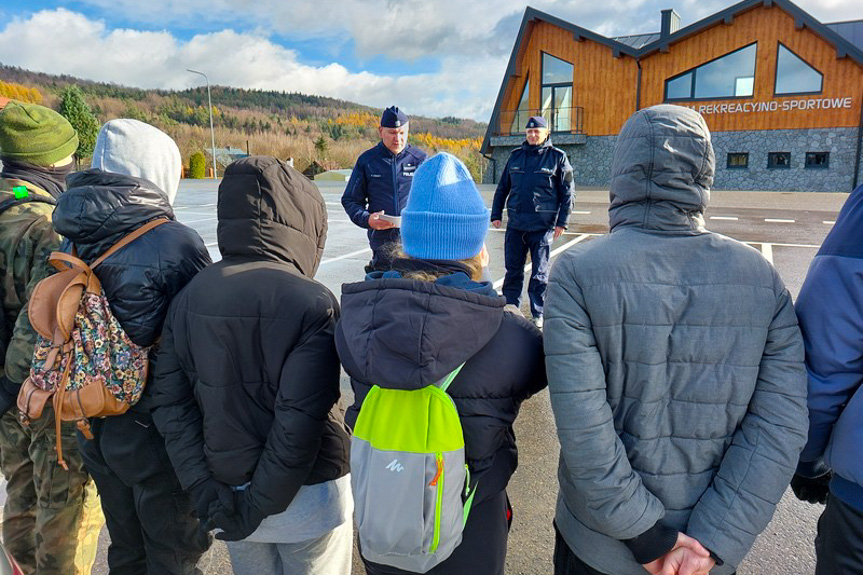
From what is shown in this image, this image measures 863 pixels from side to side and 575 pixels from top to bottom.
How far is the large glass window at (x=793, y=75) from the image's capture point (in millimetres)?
23625

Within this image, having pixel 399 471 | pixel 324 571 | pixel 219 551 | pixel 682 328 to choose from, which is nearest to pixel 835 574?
pixel 682 328

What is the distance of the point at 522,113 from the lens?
27938 millimetres

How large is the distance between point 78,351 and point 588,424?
1665 mm

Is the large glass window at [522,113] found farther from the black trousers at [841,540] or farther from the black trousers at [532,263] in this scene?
the black trousers at [841,540]

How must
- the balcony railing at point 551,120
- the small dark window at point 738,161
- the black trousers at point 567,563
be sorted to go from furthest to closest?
the balcony railing at point 551,120, the small dark window at point 738,161, the black trousers at point 567,563

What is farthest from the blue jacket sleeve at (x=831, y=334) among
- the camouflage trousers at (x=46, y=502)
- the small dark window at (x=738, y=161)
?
the small dark window at (x=738, y=161)

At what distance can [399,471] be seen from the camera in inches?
54.9

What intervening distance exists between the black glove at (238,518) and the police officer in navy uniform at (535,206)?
4800 mm

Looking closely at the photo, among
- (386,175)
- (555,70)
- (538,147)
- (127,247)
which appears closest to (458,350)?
(127,247)

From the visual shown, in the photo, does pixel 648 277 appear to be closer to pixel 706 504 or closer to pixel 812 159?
pixel 706 504

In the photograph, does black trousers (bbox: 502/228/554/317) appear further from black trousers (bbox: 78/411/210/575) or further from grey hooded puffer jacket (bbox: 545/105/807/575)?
grey hooded puffer jacket (bbox: 545/105/807/575)

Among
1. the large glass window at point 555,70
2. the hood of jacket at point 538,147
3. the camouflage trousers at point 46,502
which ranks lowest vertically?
the camouflage trousers at point 46,502

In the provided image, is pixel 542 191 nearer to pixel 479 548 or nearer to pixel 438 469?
pixel 479 548

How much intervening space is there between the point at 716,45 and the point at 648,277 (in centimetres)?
2750
